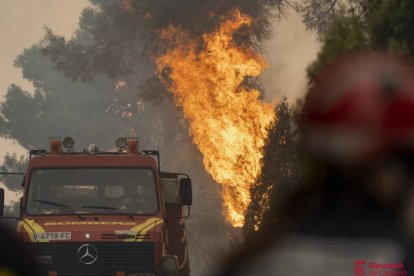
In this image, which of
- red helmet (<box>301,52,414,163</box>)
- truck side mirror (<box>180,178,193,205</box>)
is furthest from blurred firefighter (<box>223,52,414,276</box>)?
truck side mirror (<box>180,178,193,205</box>)

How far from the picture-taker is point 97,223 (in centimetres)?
1930

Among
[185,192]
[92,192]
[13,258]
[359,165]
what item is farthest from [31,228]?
[359,165]

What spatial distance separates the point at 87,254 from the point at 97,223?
541 millimetres

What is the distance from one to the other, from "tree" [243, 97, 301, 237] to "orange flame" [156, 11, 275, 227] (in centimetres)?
596

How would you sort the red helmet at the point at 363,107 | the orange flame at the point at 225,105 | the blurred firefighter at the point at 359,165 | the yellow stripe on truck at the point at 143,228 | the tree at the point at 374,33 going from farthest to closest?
the orange flame at the point at 225,105
the yellow stripe on truck at the point at 143,228
the tree at the point at 374,33
the red helmet at the point at 363,107
the blurred firefighter at the point at 359,165

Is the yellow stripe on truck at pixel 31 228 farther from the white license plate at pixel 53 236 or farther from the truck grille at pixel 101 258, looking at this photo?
the truck grille at pixel 101 258

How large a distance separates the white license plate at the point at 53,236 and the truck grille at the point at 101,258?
10 centimetres

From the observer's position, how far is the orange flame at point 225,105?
33031 millimetres

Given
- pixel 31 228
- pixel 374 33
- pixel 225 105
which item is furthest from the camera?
pixel 225 105

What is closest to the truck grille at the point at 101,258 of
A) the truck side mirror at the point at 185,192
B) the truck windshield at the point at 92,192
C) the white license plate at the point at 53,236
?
the white license plate at the point at 53,236

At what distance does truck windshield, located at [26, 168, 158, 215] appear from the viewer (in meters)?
19.4

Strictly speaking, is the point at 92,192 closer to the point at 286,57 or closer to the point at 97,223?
the point at 97,223

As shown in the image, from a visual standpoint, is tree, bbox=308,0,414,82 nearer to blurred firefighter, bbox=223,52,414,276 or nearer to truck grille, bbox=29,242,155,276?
blurred firefighter, bbox=223,52,414,276

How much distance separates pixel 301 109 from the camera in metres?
17.8
